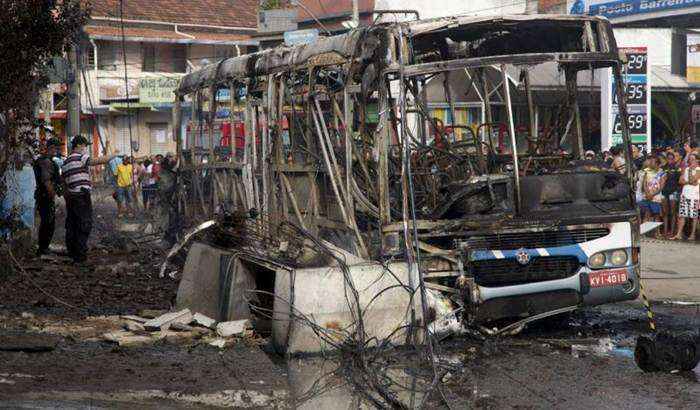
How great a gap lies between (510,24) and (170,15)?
41575mm

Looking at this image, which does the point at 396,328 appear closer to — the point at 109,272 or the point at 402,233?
the point at 402,233

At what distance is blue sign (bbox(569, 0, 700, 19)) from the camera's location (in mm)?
32031

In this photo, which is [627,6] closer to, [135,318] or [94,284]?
[94,284]

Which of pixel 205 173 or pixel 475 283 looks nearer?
pixel 475 283

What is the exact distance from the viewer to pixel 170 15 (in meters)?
49.5

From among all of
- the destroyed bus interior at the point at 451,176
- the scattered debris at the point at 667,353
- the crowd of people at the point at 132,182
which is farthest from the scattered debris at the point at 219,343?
the crowd of people at the point at 132,182

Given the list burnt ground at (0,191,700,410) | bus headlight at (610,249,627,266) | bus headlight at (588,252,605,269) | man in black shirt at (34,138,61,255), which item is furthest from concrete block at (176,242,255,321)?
man in black shirt at (34,138,61,255)

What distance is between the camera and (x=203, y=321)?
9781 mm

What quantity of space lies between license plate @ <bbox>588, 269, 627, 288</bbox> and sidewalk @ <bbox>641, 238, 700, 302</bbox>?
2878mm

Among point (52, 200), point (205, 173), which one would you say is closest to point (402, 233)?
point (205, 173)

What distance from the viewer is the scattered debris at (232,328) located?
933cm

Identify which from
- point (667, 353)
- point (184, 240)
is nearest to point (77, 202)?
point (184, 240)

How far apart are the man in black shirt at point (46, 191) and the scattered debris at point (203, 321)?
20.4ft

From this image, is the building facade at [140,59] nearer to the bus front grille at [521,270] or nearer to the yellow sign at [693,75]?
the yellow sign at [693,75]
